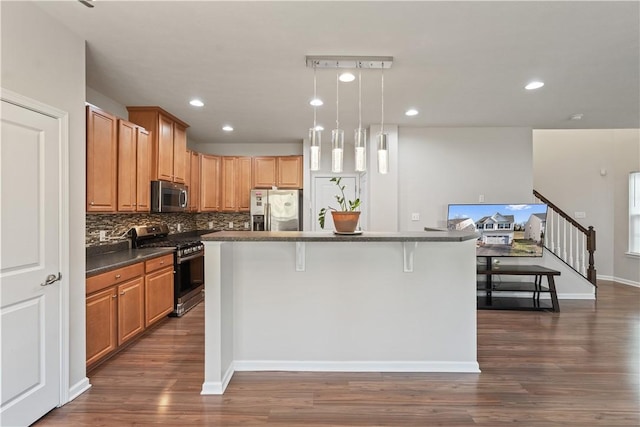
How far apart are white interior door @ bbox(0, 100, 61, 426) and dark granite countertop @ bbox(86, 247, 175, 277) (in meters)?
0.52

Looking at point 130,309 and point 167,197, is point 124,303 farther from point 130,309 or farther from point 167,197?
point 167,197

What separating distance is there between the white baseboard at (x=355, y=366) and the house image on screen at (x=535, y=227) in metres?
2.81

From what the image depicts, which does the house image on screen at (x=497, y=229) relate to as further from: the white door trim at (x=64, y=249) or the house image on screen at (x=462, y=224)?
the white door trim at (x=64, y=249)

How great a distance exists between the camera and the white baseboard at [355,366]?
9.29 ft

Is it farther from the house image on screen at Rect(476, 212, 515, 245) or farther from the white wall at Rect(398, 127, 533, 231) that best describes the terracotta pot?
the house image on screen at Rect(476, 212, 515, 245)

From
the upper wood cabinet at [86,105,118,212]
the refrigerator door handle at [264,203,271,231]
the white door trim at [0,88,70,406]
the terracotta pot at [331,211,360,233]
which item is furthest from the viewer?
the refrigerator door handle at [264,203,271,231]

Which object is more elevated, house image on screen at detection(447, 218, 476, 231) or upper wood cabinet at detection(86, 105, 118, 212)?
upper wood cabinet at detection(86, 105, 118, 212)

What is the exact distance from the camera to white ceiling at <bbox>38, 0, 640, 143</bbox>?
224cm

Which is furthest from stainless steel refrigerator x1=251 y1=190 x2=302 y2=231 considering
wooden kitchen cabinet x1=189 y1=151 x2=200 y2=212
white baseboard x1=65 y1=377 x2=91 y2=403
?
white baseboard x1=65 y1=377 x2=91 y2=403

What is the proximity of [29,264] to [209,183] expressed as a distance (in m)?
3.95

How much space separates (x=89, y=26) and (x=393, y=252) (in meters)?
2.78

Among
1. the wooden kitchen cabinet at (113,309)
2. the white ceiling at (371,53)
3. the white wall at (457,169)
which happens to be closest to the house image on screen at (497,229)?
the white wall at (457,169)

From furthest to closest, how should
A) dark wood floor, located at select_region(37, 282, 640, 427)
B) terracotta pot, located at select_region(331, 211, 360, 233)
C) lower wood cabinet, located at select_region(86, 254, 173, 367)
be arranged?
lower wood cabinet, located at select_region(86, 254, 173, 367), terracotta pot, located at select_region(331, 211, 360, 233), dark wood floor, located at select_region(37, 282, 640, 427)

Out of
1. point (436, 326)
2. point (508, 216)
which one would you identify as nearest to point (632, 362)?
point (436, 326)
